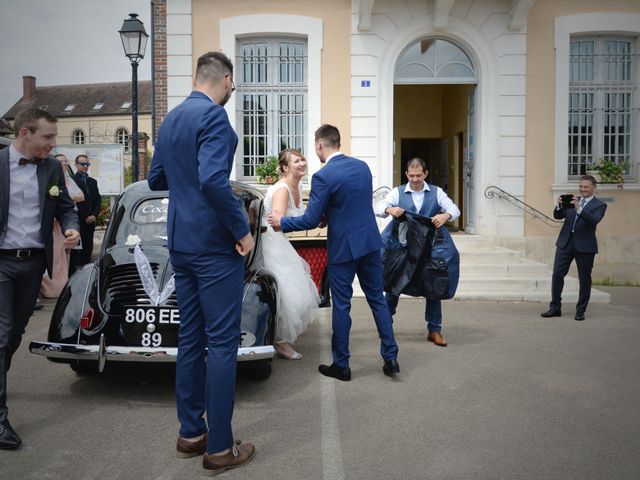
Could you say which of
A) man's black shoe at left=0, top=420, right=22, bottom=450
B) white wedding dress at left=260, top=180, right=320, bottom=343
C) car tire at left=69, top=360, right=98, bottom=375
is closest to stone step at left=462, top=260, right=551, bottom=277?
white wedding dress at left=260, top=180, right=320, bottom=343

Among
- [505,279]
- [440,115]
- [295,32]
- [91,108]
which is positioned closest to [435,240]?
[505,279]

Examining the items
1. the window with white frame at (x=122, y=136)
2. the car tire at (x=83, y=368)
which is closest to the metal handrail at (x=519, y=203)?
the car tire at (x=83, y=368)

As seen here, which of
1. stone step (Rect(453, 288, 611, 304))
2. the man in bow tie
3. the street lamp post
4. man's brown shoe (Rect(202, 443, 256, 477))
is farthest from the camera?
the street lamp post

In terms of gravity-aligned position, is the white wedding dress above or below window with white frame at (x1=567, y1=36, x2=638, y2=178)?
below

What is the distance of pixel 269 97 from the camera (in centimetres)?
1280

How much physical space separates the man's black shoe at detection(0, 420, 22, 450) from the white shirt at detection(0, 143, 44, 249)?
1165mm

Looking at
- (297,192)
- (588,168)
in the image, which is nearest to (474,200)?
(588,168)

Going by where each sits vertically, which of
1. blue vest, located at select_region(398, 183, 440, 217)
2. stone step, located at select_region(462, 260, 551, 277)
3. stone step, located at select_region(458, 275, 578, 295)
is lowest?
stone step, located at select_region(458, 275, 578, 295)

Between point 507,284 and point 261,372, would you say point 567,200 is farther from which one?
point 261,372

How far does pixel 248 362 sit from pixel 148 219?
1.98 m

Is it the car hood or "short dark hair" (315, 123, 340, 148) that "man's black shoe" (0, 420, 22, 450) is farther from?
"short dark hair" (315, 123, 340, 148)

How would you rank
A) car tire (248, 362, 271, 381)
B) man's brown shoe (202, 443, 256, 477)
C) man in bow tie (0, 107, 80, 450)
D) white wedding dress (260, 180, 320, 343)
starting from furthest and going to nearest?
1. white wedding dress (260, 180, 320, 343)
2. car tire (248, 362, 271, 381)
3. man in bow tie (0, 107, 80, 450)
4. man's brown shoe (202, 443, 256, 477)

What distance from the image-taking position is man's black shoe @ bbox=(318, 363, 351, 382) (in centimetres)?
547

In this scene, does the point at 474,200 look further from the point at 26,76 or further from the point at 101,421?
the point at 26,76
